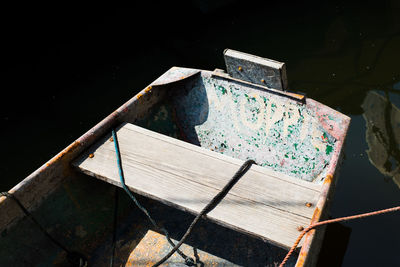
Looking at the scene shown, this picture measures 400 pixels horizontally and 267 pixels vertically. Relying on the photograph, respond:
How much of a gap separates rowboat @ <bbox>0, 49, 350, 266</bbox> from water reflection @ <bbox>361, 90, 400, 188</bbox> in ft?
3.94

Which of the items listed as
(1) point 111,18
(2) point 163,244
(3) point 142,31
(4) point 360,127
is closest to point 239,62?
(2) point 163,244

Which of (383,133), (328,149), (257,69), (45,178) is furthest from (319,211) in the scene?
(383,133)

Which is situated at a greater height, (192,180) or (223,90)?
(223,90)

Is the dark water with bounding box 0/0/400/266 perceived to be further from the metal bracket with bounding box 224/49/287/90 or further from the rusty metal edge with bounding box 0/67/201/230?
the rusty metal edge with bounding box 0/67/201/230

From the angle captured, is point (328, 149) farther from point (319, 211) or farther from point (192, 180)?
point (192, 180)

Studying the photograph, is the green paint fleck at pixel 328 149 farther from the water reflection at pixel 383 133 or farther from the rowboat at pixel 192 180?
the water reflection at pixel 383 133

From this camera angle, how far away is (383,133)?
161 inches

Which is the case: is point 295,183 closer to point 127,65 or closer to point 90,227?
point 90,227

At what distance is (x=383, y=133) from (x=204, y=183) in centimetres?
258

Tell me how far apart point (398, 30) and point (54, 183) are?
5.11m

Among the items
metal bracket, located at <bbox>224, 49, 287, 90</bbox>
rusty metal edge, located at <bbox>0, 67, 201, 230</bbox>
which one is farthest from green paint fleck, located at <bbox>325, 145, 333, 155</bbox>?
rusty metal edge, located at <bbox>0, 67, 201, 230</bbox>

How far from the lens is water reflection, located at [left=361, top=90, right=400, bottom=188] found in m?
3.80

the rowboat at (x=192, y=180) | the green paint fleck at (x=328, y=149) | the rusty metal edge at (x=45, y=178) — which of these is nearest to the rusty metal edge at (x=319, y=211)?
the rowboat at (x=192, y=180)

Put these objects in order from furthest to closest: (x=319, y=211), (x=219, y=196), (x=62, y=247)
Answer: (x=62, y=247)
(x=219, y=196)
(x=319, y=211)
